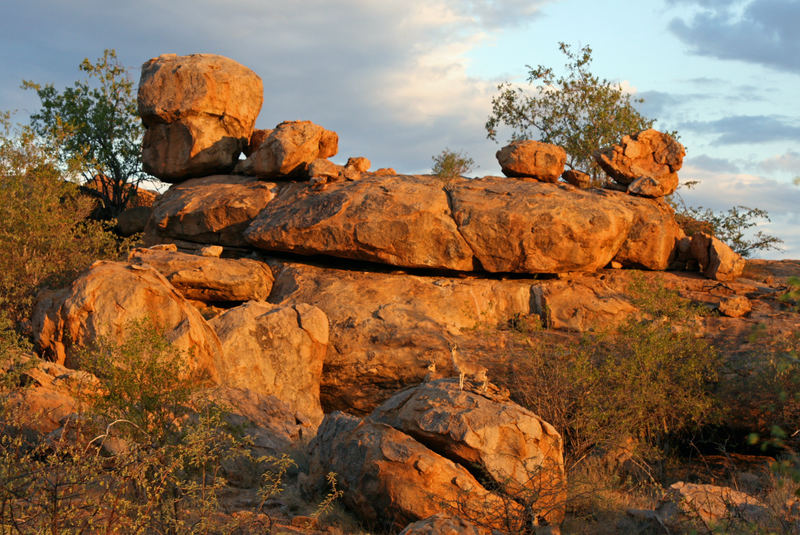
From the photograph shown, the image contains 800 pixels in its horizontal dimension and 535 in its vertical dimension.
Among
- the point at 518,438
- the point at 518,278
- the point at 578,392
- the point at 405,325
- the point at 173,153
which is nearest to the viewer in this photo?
the point at 518,438

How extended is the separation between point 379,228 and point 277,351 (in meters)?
3.79

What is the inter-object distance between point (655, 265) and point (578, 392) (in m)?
6.45

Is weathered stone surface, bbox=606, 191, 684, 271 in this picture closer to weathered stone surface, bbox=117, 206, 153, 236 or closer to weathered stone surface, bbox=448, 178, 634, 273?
weathered stone surface, bbox=448, 178, 634, 273

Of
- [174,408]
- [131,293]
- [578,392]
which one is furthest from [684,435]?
[131,293]

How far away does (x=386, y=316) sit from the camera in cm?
1429

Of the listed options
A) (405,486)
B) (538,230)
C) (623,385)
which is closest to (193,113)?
(538,230)

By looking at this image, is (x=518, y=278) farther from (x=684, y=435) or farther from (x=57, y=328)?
(x=57, y=328)

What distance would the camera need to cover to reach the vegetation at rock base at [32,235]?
13531 millimetres

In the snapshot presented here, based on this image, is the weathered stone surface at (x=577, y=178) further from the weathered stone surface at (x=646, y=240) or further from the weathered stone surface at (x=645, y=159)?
A: the weathered stone surface at (x=646, y=240)

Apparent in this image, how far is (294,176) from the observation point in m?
17.8

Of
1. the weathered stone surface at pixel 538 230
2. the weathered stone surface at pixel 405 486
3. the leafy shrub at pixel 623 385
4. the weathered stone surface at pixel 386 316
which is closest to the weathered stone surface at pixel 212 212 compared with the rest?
the weathered stone surface at pixel 386 316

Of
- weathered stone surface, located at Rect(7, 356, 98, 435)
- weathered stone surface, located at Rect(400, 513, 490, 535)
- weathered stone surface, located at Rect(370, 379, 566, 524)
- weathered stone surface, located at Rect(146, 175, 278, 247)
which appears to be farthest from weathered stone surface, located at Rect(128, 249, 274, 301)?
weathered stone surface, located at Rect(400, 513, 490, 535)

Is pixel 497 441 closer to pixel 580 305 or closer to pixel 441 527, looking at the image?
pixel 441 527

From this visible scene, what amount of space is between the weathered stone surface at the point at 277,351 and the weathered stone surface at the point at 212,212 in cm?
407
